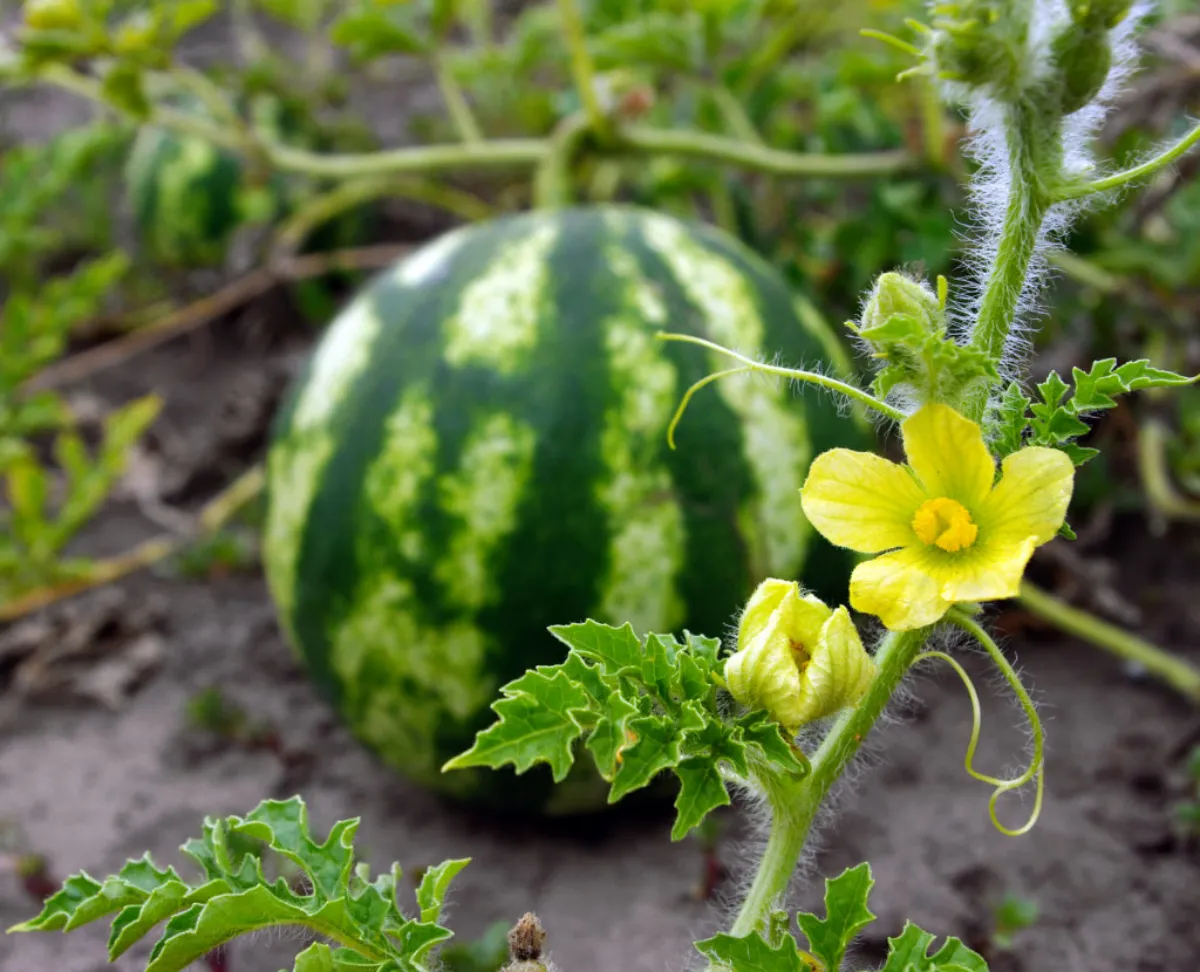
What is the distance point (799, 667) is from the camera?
0.79 m

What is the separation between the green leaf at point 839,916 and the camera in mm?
796

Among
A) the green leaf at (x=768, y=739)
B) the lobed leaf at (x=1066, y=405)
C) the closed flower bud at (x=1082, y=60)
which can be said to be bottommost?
the green leaf at (x=768, y=739)

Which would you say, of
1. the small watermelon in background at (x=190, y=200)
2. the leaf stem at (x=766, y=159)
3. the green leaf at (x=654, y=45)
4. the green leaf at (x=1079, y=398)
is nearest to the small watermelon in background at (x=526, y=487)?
the leaf stem at (x=766, y=159)

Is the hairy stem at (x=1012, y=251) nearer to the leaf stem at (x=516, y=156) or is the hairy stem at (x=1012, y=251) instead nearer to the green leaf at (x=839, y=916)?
the green leaf at (x=839, y=916)

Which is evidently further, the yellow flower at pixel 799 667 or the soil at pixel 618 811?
the soil at pixel 618 811

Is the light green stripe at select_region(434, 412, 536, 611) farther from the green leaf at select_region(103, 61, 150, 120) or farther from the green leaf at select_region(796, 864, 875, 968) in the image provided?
the green leaf at select_region(103, 61, 150, 120)

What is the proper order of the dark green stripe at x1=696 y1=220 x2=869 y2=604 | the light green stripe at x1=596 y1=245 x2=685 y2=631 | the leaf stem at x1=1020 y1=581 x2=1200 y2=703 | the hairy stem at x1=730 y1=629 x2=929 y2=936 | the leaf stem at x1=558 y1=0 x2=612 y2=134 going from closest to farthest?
the hairy stem at x1=730 y1=629 x2=929 y2=936 → the light green stripe at x1=596 y1=245 x2=685 y2=631 → the dark green stripe at x1=696 y1=220 x2=869 y2=604 → the leaf stem at x1=1020 y1=581 x2=1200 y2=703 → the leaf stem at x1=558 y1=0 x2=612 y2=134

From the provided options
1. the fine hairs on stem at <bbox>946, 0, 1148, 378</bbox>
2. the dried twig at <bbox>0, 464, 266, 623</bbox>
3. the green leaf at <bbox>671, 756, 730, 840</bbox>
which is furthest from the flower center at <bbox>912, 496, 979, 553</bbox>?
the dried twig at <bbox>0, 464, 266, 623</bbox>

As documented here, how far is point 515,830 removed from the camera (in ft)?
5.95

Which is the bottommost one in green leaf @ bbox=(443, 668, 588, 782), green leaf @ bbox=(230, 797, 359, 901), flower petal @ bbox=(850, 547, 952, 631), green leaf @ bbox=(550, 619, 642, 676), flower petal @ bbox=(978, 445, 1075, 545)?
green leaf @ bbox=(230, 797, 359, 901)

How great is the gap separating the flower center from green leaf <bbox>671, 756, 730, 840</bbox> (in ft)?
0.66

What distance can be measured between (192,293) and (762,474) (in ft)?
7.64

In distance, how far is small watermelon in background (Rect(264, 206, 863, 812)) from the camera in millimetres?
1560

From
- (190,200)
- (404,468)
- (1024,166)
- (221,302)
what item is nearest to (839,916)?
(1024,166)
